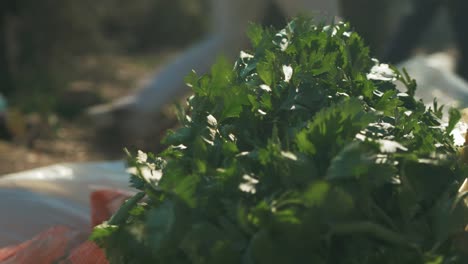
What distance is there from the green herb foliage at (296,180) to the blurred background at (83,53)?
104 inches

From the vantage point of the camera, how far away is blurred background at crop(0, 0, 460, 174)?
4219 millimetres

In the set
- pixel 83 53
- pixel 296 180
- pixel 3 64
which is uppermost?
pixel 83 53

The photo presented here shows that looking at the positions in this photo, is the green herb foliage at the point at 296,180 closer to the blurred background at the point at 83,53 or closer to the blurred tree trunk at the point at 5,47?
the blurred background at the point at 83,53

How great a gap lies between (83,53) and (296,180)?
5831mm

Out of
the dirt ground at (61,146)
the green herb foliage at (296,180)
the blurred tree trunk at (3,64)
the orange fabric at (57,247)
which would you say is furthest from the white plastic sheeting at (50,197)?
the blurred tree trunk at (3,64)

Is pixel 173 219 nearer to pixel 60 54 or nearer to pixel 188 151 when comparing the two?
pixel 188 151

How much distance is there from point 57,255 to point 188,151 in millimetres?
568

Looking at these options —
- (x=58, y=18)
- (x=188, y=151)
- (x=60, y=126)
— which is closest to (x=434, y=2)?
(x=60, y=126)

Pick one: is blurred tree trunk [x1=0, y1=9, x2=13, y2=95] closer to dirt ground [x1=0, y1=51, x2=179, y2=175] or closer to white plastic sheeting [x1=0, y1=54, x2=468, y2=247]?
dirt ground [x1=0, y1=51, x2=179, y2=175]

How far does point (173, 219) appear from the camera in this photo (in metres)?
0.89

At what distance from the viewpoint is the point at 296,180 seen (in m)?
0.89

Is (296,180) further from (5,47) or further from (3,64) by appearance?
(5,47)

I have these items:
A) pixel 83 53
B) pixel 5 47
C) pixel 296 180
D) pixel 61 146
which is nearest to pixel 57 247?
pixel 296 180

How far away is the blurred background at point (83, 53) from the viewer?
4219 millimetres
